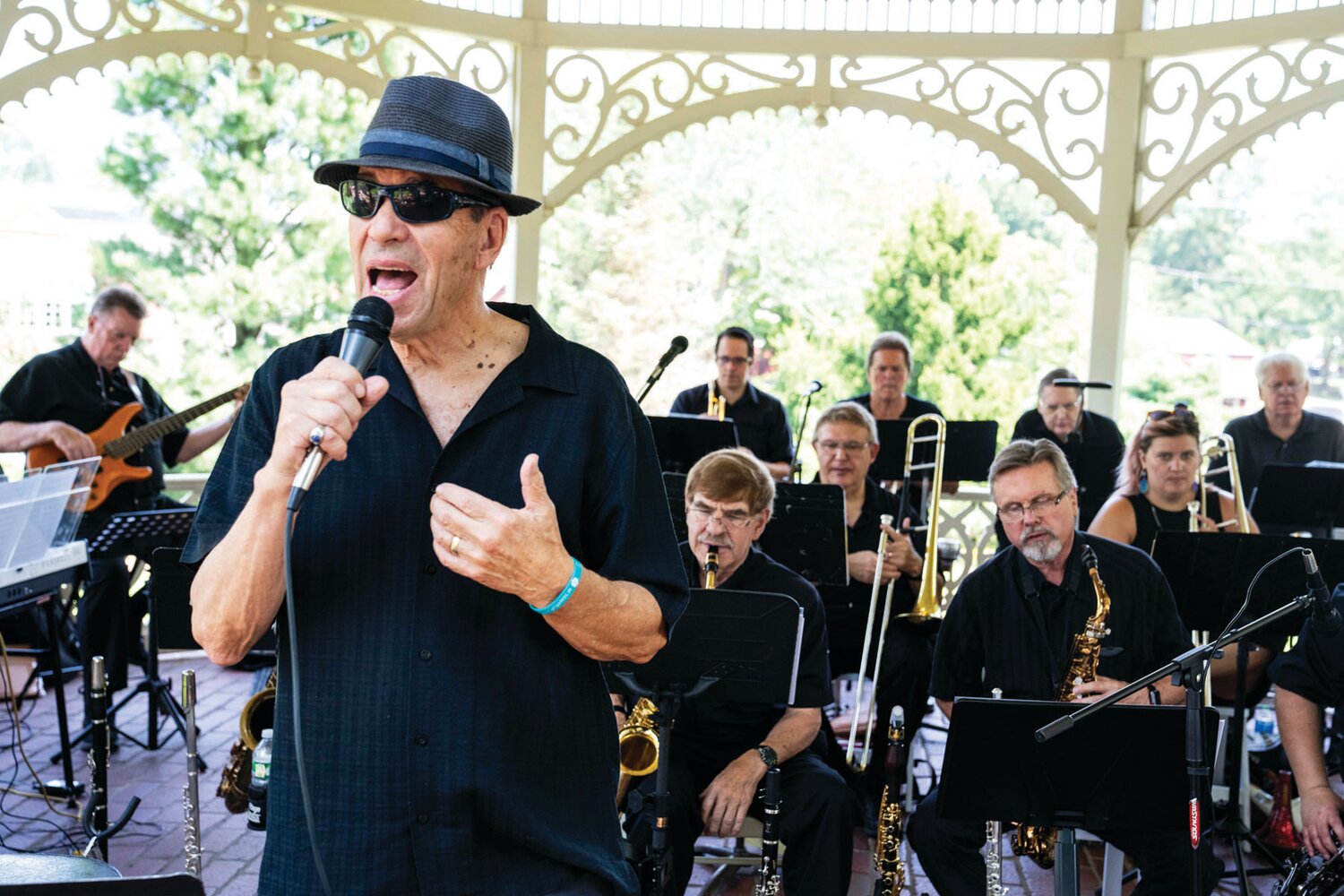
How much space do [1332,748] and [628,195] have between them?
20.8m

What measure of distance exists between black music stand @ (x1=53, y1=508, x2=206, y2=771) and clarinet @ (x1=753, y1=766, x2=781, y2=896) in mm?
2505

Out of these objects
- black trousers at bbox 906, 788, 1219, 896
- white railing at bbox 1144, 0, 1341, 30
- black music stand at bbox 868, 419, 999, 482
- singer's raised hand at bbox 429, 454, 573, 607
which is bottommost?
black trousers at bbox 906, 788, 1219, 896

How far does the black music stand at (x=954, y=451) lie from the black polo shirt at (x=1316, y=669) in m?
3.10

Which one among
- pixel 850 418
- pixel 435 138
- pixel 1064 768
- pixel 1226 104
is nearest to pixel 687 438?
pixel 850 418

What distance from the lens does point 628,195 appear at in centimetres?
2470

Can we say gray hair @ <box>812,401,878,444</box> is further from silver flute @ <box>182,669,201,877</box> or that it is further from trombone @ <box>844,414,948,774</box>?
silver flute @ <box>182,669,201,877</box>

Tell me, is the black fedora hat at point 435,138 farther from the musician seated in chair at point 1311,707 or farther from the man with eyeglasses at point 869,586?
the man with eyeglasses at point 869,586

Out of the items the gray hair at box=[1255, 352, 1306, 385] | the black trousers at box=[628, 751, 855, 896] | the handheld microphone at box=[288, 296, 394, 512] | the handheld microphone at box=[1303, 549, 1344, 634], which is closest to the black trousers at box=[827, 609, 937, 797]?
the black trousers at box=[628, 751, 855, 896]

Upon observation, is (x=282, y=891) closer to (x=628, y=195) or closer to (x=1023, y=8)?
(x=1023, y=8)

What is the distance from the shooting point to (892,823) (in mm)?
4098

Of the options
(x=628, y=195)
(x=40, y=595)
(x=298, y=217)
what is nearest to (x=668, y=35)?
(x=40, y=595)

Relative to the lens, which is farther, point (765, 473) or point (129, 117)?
point (129, 117)

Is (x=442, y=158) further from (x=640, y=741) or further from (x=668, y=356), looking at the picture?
(x=668, y=356)

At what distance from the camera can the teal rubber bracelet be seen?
169 centimetres
